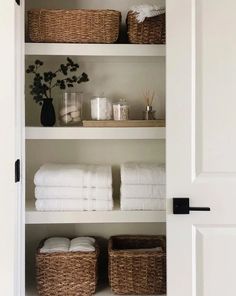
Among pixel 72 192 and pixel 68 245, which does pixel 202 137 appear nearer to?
pixel 72 192

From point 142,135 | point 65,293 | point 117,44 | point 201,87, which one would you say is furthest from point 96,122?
point 65,293

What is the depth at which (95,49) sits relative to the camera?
220 centimetres

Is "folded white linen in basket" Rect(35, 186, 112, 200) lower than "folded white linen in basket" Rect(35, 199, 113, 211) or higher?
higher

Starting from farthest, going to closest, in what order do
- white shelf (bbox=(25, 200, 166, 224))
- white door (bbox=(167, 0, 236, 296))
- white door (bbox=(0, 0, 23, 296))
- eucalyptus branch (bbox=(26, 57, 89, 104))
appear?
1. eucalyptus branch (bbox=(26, 57, 89, 104))
2. white shelf (bbox=(25, 200, 166, 224))
3. white door (bbox=(167, 0, 236, 296))
4. white door (bbox=(0, 0, 23, 296))

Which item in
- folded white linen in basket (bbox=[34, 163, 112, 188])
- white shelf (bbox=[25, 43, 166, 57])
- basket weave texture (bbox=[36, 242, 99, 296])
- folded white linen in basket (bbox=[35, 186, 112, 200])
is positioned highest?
white shelf (bbox=[25, 43, 166, 57])

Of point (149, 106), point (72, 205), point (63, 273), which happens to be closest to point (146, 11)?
point (149, 106)

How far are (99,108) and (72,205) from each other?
0.48 m

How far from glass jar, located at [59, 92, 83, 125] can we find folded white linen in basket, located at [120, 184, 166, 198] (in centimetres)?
41

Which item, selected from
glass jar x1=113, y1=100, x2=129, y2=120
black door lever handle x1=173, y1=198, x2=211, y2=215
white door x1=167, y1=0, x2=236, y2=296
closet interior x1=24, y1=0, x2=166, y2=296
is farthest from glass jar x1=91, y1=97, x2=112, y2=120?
black door lever handle x1=173, y1=198, x2=211, y2=215

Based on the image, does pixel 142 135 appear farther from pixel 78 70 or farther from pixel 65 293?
pixel 65 293

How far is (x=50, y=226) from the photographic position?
2.46 meters

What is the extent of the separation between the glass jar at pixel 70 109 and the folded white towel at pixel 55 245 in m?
0.58

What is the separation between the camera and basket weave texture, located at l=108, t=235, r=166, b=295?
86.1 inches

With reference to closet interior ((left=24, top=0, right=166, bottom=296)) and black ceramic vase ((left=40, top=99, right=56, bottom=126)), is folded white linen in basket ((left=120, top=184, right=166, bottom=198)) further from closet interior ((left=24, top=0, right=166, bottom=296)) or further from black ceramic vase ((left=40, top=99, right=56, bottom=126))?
black ceramic vase ((left=40, top=99, right=56, bottom=126))
